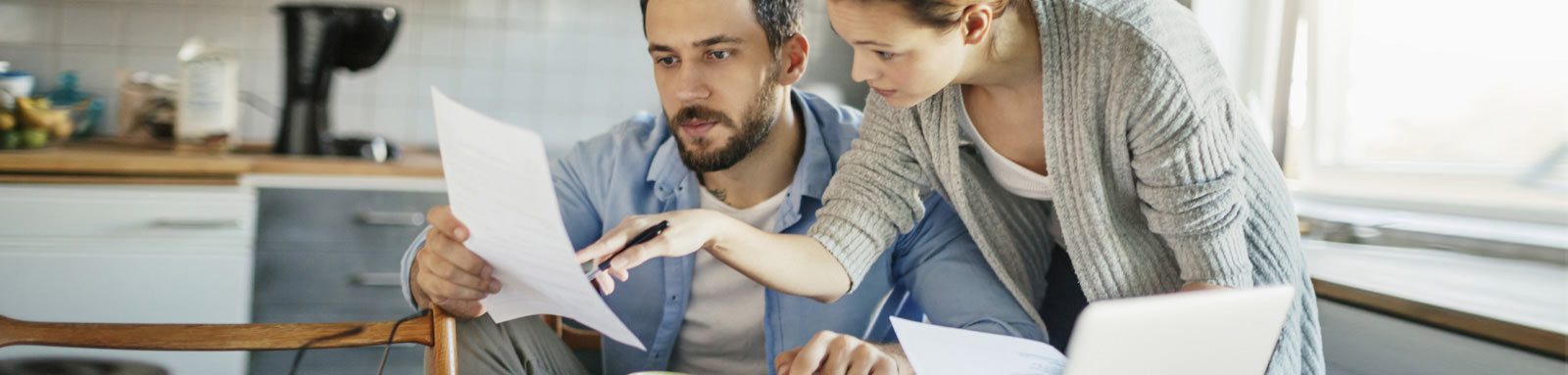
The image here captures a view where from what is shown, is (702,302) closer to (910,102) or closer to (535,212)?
(910,102)

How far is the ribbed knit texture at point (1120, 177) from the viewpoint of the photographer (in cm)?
89

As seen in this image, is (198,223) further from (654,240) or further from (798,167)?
(654,240)

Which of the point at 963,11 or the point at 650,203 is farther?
the point at 650,203

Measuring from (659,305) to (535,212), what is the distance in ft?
2.41

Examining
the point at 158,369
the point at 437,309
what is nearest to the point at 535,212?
the point at 437,309

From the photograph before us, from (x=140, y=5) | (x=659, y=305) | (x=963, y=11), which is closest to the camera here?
(x=963, y=11)

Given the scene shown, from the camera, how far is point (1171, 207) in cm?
92

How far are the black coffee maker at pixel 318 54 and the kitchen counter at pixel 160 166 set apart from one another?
0.07m

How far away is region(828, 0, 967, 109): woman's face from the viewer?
88 centimetres

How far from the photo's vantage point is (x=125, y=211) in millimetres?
1849

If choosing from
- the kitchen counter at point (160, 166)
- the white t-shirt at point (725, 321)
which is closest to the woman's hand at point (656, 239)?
the white t-shirt at point (725, 321)

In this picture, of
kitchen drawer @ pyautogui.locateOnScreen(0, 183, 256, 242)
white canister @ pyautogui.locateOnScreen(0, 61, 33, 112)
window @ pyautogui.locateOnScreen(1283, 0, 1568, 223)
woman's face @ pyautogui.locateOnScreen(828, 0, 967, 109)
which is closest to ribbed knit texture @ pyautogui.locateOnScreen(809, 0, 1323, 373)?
woman's face @ pyautogui.locateOnScreen(828, 0, 967, 109)

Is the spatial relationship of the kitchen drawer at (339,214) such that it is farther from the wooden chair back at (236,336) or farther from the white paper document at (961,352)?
the white paper document at (961,352)

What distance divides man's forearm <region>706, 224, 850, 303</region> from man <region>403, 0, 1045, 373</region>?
139 mm
